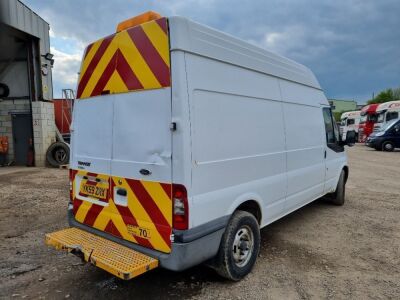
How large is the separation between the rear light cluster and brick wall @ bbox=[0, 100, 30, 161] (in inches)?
492

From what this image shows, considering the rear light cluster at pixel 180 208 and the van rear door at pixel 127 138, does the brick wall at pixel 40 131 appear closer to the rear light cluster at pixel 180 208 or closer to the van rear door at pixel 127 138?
the van rear door at pixel 127 138

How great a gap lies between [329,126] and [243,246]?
3.48m

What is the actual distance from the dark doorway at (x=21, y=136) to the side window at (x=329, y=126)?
1154 centimetres

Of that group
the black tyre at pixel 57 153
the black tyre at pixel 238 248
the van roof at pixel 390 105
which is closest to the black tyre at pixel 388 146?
the van roof at pixel 390 105

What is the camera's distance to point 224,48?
354 centimetres

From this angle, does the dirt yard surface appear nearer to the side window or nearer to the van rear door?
the van rear door

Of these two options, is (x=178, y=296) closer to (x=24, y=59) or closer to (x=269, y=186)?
(x=269, y=186)

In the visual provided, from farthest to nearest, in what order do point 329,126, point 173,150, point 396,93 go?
1. point 396,93
2. point 329,126
3. point 173,150

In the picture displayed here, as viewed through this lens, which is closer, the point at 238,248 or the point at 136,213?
the point at 136,213

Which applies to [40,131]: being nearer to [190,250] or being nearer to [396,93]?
[190,250]

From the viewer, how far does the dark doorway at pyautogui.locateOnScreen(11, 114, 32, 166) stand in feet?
44.5

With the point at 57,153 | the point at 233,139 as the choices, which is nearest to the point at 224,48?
the point at 233,139

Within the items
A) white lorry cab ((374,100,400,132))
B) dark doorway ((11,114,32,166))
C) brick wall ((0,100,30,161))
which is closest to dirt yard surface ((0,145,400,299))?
dark doorway ((11,114,32,166))

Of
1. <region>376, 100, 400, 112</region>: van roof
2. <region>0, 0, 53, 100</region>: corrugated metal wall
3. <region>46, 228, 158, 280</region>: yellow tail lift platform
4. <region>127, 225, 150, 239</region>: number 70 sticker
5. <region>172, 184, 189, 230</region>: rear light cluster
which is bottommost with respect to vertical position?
<region>46, 228, 158, 280</region>: yellow tail lift platform
